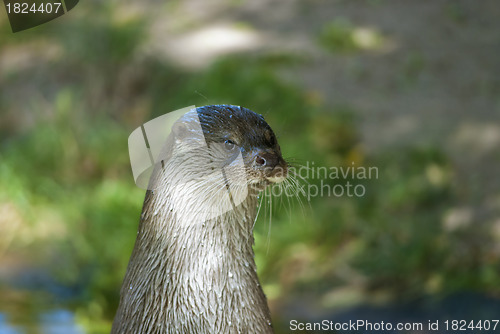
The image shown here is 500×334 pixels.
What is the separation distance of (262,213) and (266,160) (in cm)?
234

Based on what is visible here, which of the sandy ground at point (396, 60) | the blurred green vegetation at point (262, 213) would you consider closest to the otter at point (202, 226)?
the blurred green vegetation at point (262, 213)

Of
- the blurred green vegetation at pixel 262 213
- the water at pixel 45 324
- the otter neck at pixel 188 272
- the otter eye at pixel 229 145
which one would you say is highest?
the blurred green vegetation at pixel 262 213

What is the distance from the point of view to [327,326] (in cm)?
437

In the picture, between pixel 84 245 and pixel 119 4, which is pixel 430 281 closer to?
pixel 84 245

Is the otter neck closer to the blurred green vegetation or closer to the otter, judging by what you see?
the otter

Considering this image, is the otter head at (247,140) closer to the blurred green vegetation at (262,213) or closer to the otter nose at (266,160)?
the otter nose at (266,160)

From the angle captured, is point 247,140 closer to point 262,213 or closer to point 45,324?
point 262,213

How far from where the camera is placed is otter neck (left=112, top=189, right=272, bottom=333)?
205 centimetres

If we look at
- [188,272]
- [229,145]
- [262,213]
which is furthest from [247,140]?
[262,213]

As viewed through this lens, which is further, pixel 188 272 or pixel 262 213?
pixel 262 213

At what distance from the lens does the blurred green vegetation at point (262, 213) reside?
4.77 metres

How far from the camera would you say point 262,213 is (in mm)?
4316

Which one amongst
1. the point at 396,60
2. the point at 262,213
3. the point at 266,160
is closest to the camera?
the point at 266,160

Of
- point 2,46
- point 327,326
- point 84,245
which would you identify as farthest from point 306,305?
point 2,46
